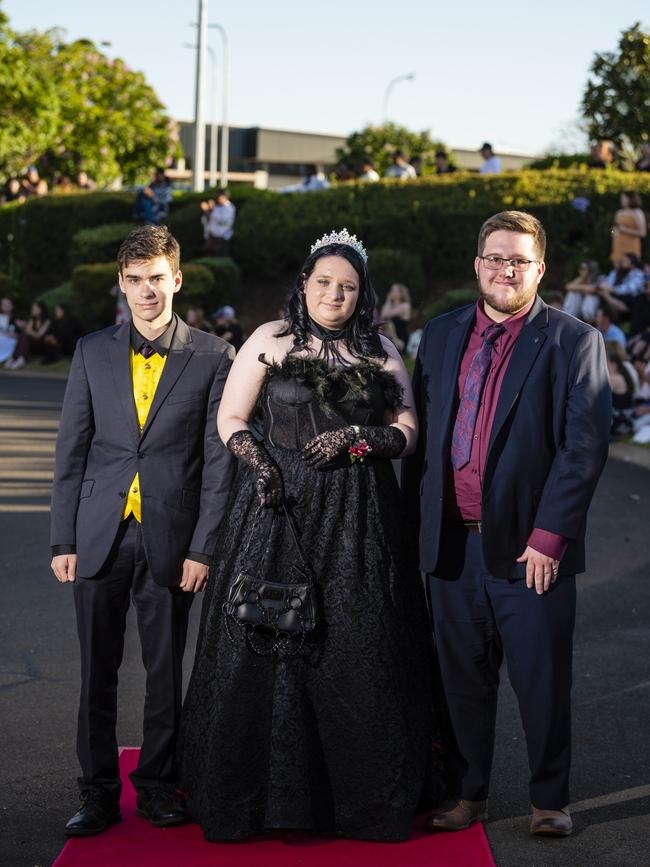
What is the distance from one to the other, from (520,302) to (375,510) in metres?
0.92

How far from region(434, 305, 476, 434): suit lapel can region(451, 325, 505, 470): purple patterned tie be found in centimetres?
5

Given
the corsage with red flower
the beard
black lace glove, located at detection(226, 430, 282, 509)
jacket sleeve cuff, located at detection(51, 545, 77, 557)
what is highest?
the beard

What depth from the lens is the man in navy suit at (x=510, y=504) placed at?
174 inches

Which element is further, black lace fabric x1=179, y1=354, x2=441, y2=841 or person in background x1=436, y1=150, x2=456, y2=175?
person in background x1=436, y1=150, x2=456, y2=175

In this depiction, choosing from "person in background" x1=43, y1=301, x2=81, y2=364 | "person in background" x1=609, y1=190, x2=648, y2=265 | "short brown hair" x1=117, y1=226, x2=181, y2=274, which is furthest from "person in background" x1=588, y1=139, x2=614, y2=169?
"short brown hair" x1=117, y1=226, x2=181, y2=274

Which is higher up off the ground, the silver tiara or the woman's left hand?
the silver tiara

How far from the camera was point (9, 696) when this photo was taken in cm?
598

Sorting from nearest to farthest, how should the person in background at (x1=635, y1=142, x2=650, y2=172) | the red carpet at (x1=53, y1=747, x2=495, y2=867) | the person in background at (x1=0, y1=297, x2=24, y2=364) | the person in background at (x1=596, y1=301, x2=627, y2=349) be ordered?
the red carpet at (x1=53, y1=747, x2=495, y2=867) < the person in background at (x1=596, y1=301, x2=627, y2=349) < the person in background at (x1=635, y1=142, x2=650, y2=172) < the person in background at (x1=0, y1=297, x2=24, y2=364)

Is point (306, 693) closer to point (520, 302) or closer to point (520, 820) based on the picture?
point (520, 820)

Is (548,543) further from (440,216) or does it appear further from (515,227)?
(440,216)

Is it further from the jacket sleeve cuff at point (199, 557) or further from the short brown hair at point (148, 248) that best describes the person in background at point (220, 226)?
the jacket sleeve cuff at point (199, 557)

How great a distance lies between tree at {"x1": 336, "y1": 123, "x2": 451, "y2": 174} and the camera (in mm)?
57719

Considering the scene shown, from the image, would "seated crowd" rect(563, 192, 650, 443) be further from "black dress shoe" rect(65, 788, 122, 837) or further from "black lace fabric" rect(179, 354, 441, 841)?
"black dress shoe" rect(65, 788, 122, 837)

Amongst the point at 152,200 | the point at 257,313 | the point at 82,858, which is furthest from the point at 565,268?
the point at 82,858
